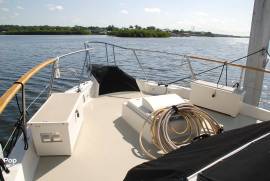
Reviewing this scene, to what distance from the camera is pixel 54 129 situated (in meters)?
2.23

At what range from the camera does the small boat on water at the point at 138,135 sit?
1026 millimetres

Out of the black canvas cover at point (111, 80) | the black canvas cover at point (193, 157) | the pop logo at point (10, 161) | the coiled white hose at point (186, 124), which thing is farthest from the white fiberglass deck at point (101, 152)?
the black canvas cover at point (193, 157)

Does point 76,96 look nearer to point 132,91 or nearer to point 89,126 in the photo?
point 89,126

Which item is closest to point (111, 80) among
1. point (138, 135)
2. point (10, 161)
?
point (138, 135)

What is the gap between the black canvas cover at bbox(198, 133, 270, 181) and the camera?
2.77ft

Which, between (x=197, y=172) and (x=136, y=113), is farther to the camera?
(x=136, y=113)

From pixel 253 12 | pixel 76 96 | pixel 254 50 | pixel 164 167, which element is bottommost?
pixel 76 96

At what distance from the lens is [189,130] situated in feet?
9.00

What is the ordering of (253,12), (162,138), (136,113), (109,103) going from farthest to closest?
(109,103)
(253,12)
(136,113)
(162,138)

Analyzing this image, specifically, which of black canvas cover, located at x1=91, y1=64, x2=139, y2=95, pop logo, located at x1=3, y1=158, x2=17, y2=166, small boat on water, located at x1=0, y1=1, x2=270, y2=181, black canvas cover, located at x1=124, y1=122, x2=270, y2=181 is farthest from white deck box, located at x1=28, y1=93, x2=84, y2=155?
black canvas cover, located at x1=91, y1=64, x2=139, y2=95

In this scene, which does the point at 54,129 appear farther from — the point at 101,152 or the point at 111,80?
the point at 111,80

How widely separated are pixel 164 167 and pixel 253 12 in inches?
122

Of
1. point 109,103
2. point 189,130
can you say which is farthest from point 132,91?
point 189,130

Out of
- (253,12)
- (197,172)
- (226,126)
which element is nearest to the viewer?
(197,172)
